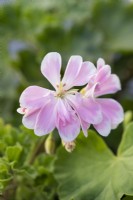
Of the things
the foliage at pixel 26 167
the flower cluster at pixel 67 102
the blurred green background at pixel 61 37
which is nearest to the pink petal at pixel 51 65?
the flower cluster at pixel 67 102

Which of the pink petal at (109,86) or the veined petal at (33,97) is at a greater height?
the veined petal at (33,97)

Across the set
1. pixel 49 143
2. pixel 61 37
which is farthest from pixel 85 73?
pixel 61 37

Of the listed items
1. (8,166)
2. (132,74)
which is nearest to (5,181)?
(8,166)

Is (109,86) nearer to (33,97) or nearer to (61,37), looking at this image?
(33,97)

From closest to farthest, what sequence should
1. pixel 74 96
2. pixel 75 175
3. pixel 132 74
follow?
1. pixel 74 96
2. pixel 75 175
3. pixel 132 74

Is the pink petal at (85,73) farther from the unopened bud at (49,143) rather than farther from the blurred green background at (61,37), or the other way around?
the blurred green background at (61,37)

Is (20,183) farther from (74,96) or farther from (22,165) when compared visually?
(74,96)

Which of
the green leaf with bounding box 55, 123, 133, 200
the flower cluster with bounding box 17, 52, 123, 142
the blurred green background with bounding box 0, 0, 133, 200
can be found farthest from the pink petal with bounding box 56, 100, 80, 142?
the blurred green background with bounding box 0, 0, 133, 200

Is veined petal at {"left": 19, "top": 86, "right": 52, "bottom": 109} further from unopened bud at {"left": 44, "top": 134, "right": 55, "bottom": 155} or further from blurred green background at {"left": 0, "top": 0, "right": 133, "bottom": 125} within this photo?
blurred green background at {"left": 0, "top": 0, "right": 133, "bottom": 125}
